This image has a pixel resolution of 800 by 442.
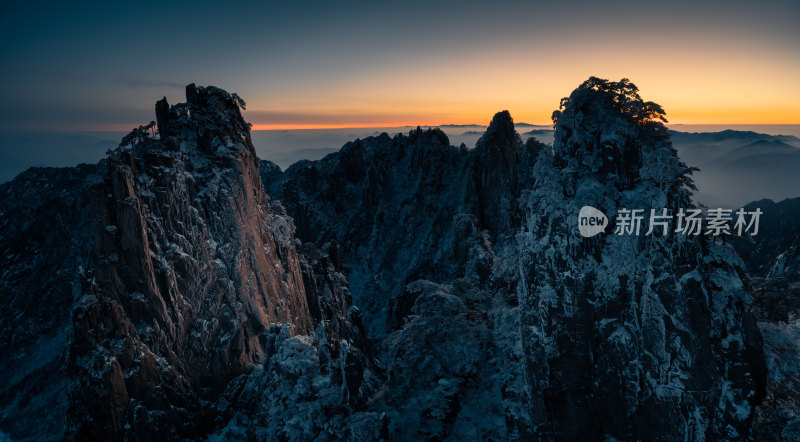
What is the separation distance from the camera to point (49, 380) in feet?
170

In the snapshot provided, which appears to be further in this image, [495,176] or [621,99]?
[495,176]

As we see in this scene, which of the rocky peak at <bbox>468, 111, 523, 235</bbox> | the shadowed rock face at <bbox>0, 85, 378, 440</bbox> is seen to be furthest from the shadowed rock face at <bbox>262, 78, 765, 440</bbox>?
the rocky peak at <bbox>468, 111, 523, 235</bbox>

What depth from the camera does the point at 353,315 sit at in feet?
241

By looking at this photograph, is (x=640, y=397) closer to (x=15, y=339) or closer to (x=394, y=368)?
(x=394, y=368)

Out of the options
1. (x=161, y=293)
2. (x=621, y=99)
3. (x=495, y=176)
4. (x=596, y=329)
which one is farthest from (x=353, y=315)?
(x=621, y=99)

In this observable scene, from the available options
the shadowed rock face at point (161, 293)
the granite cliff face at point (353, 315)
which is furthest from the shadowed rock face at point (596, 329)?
the shadowed rock face at point (161, 293)

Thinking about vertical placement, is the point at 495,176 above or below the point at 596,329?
above

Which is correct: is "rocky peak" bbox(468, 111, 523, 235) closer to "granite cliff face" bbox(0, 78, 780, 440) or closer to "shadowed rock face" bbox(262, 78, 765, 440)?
"granite cliff face" bbox(0, 78, 780, 440)

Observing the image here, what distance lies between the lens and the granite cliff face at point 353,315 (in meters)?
19.5

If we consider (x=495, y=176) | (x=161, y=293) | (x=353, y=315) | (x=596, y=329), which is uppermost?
(x=495, y=176)

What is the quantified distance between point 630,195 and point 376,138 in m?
117

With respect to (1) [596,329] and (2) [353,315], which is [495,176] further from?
(1) [596,329]

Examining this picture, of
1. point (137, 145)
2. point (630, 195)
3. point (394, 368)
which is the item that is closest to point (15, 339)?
point (137, 145)

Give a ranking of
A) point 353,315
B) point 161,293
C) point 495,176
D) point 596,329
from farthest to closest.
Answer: point 495,176, point 353,315, point 161,293, point 596,329
